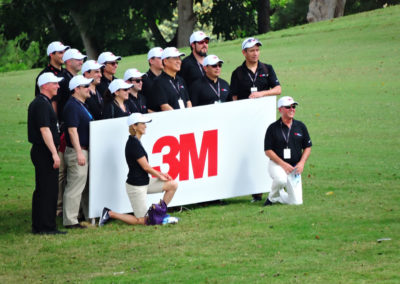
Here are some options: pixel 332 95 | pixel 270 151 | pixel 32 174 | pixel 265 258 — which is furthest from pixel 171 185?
pixel 332 95

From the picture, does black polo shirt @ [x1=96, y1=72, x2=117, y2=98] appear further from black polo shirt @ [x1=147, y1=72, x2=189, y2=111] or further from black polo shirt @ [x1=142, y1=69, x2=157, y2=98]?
black polo shirt @ [x1=147, y1=72, x2=189, y2=111]

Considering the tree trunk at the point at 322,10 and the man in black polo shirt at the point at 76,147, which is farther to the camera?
the tree trunk at the point at 322,10

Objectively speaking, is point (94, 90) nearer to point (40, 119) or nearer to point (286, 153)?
point (40, 119)

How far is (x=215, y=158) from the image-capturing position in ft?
41.0

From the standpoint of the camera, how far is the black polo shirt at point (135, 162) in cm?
1105

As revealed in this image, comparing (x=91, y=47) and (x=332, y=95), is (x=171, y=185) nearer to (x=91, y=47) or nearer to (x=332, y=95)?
(x=332, y=95)

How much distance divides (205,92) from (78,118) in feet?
7.46

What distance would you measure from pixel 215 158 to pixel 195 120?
72 centimetres

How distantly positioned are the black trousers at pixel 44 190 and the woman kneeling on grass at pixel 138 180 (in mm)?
792

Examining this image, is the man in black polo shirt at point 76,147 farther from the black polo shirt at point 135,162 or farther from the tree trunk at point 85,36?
the tree trunk at point 85,36

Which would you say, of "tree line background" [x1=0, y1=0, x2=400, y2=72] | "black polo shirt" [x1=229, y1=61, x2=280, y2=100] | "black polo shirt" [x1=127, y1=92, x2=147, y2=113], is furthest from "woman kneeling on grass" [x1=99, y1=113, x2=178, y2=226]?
"tree line background" [x1=0, y1=0, x2=400, y2=72]

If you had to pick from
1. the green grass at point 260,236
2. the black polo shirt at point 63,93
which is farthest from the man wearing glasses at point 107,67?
the green grass at point 260,236

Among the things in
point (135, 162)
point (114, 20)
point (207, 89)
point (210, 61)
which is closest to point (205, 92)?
point (207, 89)

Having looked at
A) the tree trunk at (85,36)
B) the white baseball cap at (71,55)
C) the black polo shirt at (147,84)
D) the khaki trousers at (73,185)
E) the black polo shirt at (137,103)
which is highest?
the white baseball cap at (71,55)
